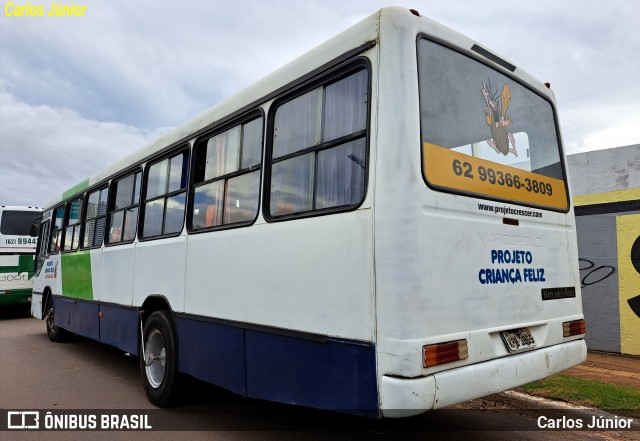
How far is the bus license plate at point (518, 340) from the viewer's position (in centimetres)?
334

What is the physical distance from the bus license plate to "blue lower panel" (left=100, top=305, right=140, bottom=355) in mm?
4040

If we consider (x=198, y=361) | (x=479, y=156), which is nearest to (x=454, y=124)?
(x=479, y=156)

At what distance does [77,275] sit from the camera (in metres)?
7.84

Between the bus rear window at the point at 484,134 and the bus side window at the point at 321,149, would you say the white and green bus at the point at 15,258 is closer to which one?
the bus side window at the point at 321,149

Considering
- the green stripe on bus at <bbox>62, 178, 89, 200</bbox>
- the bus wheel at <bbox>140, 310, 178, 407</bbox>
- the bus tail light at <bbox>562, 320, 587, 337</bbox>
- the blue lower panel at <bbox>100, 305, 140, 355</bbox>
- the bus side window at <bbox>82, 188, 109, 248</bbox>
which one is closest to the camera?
the bus tail light at <bbox>562, 320, 587, 337</bbox>

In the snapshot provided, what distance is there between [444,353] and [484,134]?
64.1 inches

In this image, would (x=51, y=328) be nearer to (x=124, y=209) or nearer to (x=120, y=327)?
(x=120, y=327)

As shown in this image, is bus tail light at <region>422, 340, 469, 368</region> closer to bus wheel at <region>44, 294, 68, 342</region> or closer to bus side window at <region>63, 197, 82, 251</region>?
bus side window at <region>63, 197, 82, 251</region>

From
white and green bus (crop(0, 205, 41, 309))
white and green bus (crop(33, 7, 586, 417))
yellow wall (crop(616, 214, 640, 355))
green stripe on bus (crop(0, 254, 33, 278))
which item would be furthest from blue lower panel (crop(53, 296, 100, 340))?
yellow wall (crop(616, 214, 640, 355))

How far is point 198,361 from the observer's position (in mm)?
4414

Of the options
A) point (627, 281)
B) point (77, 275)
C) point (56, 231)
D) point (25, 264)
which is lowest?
point (77, 275)

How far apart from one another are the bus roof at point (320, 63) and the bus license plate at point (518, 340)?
2.04 metres

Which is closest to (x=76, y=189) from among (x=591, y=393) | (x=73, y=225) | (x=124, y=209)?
(x=73, y=225)

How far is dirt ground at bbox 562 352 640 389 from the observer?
5839 millimetres
